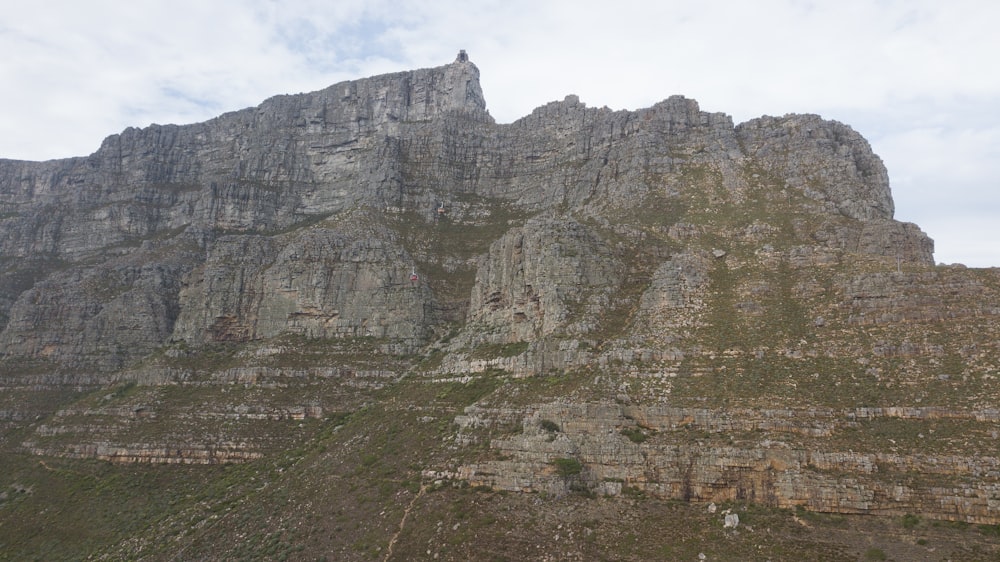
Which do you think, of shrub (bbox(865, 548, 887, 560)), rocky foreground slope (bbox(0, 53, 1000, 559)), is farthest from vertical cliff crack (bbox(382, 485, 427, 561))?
shrub (bbox(865, 548, 887, 560))

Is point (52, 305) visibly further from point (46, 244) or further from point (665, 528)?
point (665, 528)

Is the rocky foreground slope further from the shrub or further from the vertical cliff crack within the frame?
the shrub

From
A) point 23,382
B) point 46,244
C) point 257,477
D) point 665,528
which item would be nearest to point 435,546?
point 665,528

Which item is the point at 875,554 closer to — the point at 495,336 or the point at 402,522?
the point at 402,522

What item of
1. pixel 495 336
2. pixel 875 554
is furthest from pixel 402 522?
pixel 875 554

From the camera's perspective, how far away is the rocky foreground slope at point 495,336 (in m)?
57.3

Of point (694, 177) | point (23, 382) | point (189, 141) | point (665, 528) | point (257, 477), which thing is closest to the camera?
point (665, 528)

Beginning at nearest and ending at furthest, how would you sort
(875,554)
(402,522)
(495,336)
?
1. (875,554)
2. (402,522)
3. (495,336)

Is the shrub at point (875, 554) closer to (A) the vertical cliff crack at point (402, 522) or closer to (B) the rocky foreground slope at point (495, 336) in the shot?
(B) the rocky foreground slope at point (495, 336)

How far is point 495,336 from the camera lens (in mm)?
88750

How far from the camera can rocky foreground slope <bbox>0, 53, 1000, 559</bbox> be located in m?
57.3

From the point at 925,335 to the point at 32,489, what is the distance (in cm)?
10526

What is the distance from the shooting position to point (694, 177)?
332 feet

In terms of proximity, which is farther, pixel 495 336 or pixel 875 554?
pixel 495 336
